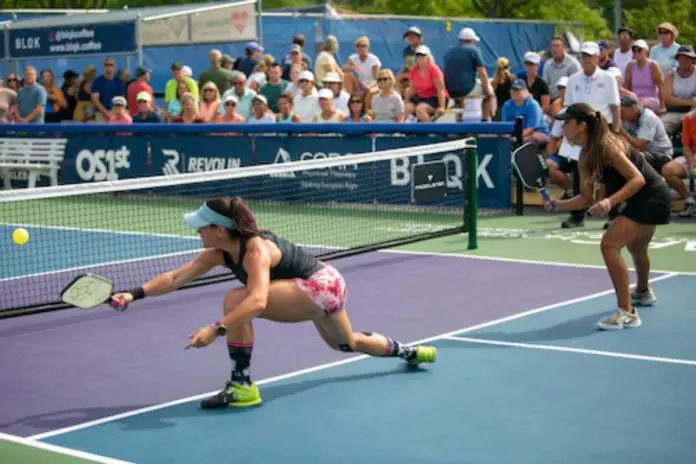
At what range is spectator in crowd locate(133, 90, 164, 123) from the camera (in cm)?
2216

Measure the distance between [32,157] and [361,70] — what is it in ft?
18.4

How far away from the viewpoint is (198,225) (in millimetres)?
8180

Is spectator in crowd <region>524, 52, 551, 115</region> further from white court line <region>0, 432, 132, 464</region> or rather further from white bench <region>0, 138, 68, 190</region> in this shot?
white court line <region>0, 432, 132, 464</region>

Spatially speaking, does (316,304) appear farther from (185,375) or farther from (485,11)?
(485,11)

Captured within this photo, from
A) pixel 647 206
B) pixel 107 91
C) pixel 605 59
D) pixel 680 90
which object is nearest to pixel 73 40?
pixel 107 91

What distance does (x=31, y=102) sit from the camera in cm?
2450

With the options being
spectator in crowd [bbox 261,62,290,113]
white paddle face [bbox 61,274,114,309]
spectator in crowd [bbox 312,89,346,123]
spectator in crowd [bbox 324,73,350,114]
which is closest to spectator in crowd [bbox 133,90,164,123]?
spectator in crowd [bbox 261,62,290,113]


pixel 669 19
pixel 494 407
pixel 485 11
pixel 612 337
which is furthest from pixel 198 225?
pixel 485 11

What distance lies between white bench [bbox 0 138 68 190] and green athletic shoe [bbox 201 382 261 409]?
46.8 ft

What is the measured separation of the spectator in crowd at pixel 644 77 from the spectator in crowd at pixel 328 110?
4152 millimetres

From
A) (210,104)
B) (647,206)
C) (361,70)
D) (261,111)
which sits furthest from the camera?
(361,70)

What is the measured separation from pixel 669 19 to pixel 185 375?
36742 mm

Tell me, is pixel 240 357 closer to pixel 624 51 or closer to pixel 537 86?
pixel 537 86

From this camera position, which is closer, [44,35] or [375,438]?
[375,438]
